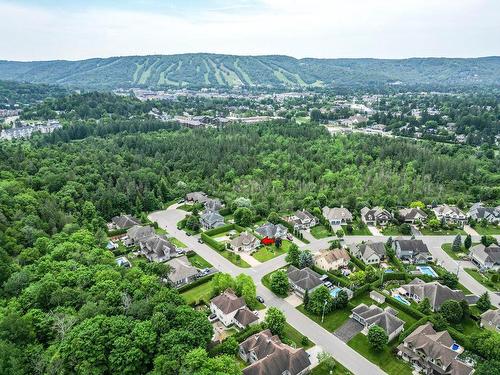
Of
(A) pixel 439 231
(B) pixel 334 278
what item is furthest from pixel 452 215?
(B) pixel 334 278

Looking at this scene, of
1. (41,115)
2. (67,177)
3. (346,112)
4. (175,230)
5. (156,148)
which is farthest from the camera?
(346,112)

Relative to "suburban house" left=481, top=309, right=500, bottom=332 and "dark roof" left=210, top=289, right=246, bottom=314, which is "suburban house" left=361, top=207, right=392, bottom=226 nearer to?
"suburban house" left=481, top=309, right=500, bottom=332

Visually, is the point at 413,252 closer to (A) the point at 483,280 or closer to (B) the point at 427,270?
(B) the point at 427,270

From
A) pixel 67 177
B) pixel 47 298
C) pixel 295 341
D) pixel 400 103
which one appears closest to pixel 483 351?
A: pixel 295 341

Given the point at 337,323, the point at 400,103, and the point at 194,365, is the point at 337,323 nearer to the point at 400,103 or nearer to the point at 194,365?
the point at 194,365

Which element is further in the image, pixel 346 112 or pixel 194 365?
pixel 346 112

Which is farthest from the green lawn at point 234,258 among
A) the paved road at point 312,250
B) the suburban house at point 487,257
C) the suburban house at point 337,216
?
the suburban house at point 487,257

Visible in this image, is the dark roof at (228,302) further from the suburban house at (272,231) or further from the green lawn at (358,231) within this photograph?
the green lawn at (358,231)
